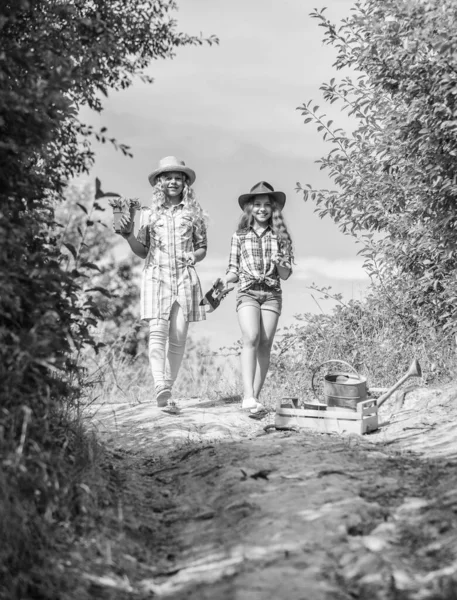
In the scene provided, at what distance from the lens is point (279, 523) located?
147 inches

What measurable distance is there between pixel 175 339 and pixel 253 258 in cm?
114

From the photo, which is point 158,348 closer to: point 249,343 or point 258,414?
point 249,343

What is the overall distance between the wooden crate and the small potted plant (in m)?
2.28

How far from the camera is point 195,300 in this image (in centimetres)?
780

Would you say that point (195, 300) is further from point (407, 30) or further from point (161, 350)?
point (407, 30)

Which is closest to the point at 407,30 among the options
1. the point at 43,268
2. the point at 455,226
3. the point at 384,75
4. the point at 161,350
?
the point at 384,75

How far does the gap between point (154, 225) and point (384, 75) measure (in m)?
2.74

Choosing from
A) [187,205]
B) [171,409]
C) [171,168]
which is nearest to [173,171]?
[171,168]

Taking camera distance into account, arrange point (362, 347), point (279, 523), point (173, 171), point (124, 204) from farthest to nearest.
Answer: point (362, 347) < point (173, 171) < point (124, 204) < point (279, 523)

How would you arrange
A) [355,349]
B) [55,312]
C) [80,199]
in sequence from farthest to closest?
[80,199] < [355,349] < [55,312]

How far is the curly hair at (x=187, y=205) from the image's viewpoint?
783 cm

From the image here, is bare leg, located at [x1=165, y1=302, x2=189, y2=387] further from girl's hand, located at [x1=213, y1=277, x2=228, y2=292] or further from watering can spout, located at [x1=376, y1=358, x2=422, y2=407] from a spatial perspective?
watering can spout, located at [x1=376, y1=358, x2=422, y2=407]

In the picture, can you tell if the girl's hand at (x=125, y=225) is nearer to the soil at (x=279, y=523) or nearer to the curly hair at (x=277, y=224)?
the curly hair at (x=277, y=224)

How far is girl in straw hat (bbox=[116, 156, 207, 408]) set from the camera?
25.1 feet
